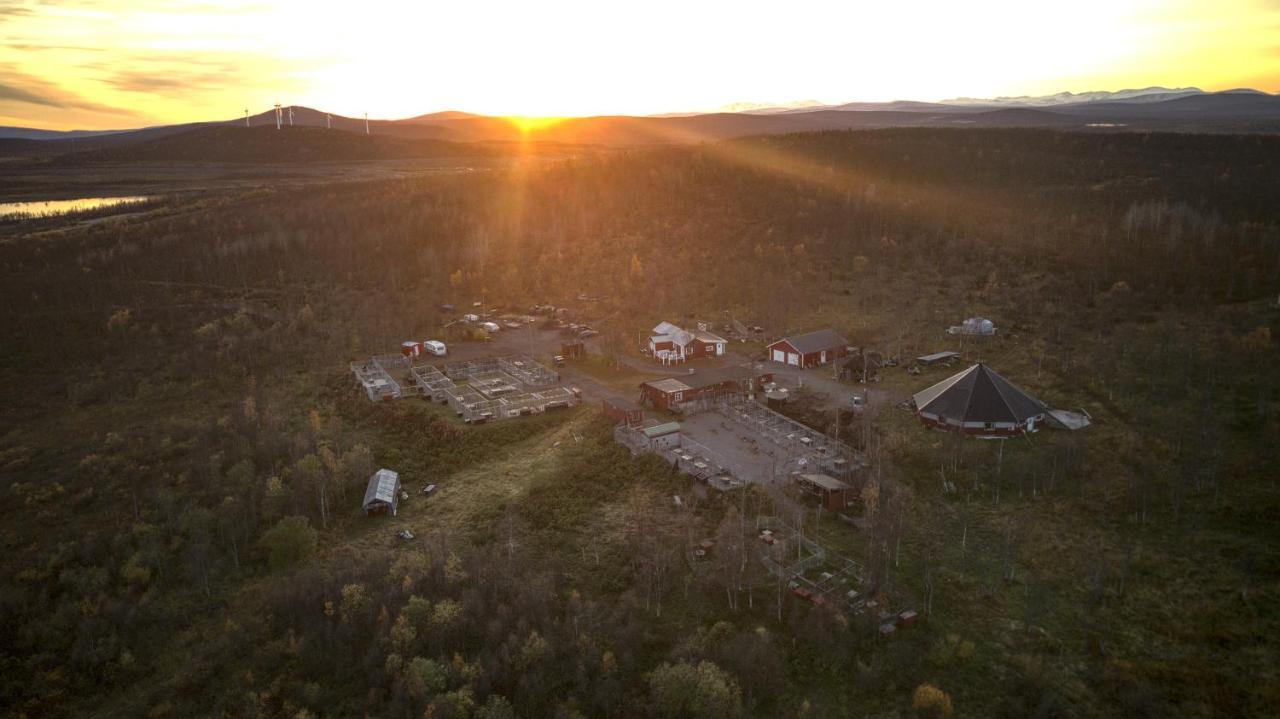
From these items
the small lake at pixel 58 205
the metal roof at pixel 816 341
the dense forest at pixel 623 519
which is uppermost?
the small lake at pixel 58 205

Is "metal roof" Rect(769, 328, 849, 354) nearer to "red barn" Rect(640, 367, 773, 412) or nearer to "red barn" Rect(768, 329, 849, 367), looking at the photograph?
"red barn" Rect(768, 329, 849, 367)

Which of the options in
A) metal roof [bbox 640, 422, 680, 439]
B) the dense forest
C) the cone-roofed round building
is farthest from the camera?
metal roof [bbox 640, 422, 680, 439]

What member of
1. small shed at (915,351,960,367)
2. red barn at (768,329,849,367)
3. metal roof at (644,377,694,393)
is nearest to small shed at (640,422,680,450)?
metal roof at (644,377,694,393)

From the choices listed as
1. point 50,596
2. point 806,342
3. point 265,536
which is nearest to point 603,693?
point 265,536

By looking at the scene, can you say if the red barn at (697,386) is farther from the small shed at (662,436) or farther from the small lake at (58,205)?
the small lake at (58,205)

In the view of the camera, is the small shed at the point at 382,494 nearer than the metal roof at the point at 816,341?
Yes

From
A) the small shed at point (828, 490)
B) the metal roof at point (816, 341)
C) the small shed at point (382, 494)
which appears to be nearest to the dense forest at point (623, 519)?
the small shed at point (382, 494)

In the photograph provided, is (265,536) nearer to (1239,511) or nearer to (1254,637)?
(1254,637)
